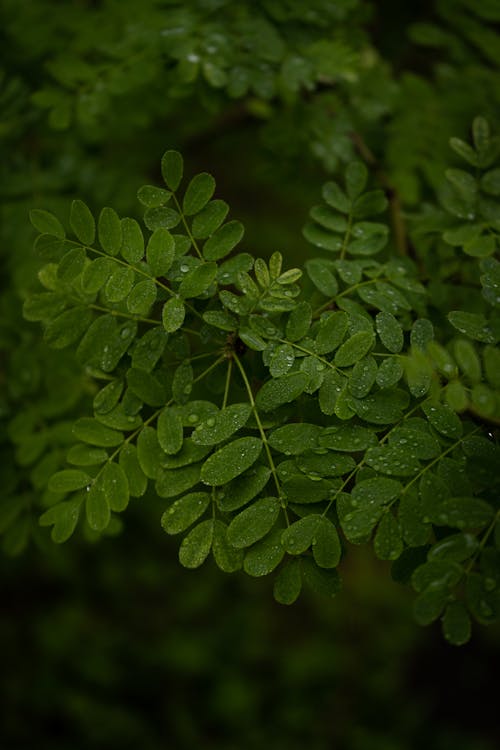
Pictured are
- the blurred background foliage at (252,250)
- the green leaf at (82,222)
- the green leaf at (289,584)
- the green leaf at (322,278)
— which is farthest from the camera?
the blurred background foliage at (252,250)

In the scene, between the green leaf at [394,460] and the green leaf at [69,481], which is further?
the green leaf at [69,481]

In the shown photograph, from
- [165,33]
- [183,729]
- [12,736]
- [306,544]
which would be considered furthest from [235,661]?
[165,33]

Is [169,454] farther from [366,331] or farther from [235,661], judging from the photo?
[235,661]

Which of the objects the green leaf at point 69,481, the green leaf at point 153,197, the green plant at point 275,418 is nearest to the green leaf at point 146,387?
the green plant at point 275,418

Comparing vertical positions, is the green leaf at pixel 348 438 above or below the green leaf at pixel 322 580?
above

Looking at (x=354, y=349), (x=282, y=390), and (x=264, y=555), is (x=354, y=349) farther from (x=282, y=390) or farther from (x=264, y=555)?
(x=264, y=555)

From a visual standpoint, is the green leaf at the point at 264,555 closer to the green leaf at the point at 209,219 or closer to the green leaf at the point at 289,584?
the green leaf at the point at 289,584

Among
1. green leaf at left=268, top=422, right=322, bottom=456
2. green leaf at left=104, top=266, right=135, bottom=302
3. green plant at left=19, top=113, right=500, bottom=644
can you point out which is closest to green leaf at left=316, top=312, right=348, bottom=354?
green plant at left=19, top=113, right=500, bottom=644
